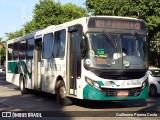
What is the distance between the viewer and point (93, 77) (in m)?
13.5

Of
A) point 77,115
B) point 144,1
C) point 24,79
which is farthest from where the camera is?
point 144,1

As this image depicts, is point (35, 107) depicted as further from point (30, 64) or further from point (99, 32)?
point (30, 64)

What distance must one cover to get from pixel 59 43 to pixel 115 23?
2827 mm

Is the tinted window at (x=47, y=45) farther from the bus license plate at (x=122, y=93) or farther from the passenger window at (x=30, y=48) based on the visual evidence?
the bus license plate at (x=122, y=93)

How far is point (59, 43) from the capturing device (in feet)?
52.9

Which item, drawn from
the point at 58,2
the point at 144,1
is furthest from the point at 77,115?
the point at 58,2

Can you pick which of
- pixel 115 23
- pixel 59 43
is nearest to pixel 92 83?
pixel 115 23

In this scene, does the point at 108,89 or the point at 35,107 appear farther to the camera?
the point at 35,107

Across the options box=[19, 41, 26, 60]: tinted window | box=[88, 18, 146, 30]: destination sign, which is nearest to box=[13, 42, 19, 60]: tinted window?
box=[19, 41, 26, 60]: tinted window

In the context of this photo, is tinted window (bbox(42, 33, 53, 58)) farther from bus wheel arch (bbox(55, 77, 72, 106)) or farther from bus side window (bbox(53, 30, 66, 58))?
bus wheel arch (bbox(55, 77, 72, 106))

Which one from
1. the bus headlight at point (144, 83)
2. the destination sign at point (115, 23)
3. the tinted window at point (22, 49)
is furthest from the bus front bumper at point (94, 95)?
the tinted window at point (22, 49)

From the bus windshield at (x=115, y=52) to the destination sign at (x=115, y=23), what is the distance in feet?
0.99

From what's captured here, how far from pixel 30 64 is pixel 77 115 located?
7.98 metres

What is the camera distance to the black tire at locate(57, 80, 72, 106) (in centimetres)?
1542
